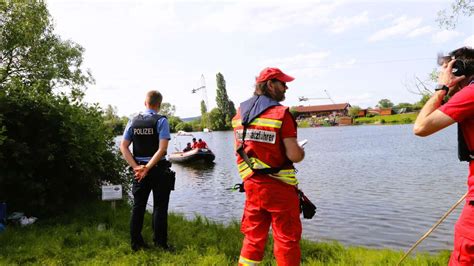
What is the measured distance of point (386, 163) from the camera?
23938mm

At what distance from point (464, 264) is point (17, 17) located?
22.2 meters

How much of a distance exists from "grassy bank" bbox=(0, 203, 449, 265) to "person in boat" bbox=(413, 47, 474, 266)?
2528 millimetres

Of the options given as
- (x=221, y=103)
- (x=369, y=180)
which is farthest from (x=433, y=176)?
(x=221, y=103)

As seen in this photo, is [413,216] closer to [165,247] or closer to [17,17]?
[165,247]

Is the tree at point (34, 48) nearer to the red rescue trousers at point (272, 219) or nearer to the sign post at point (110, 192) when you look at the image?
the sign post at point (110, 192)

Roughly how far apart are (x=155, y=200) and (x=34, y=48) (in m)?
19.6

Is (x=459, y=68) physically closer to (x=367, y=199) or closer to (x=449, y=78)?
(x=449, y=78)

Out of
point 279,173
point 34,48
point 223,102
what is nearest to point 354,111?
point 223,102

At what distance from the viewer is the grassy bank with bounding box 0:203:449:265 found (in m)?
5.18

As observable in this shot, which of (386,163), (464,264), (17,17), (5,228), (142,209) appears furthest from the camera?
(386,163)

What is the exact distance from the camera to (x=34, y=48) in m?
21.7

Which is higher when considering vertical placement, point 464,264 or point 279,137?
point 279,137

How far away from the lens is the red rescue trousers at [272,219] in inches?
140

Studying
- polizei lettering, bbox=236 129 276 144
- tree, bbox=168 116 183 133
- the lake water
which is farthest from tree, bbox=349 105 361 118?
polizei lettering, bbox=236 129 276 144
